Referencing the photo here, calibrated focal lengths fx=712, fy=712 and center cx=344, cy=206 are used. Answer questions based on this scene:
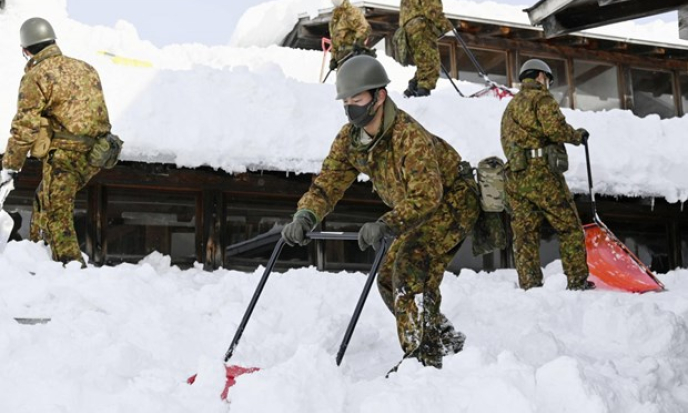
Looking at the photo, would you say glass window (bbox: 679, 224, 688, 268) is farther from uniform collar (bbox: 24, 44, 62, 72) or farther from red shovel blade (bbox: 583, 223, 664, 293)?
uniform collar (bbox: 24, 44, 62, 72)

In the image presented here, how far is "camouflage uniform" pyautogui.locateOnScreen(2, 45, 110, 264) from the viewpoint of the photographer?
571 cm

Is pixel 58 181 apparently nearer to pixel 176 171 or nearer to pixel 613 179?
pixel 176 171

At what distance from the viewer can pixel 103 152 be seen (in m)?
5.97

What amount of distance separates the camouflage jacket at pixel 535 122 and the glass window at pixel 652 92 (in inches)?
384

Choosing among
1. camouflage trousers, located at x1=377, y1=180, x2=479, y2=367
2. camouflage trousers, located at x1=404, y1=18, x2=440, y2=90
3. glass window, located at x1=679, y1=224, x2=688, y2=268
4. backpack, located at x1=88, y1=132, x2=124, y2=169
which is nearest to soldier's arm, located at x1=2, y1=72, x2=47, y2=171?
backpack, located at x1=88, y1=132, x2=124, y2=169

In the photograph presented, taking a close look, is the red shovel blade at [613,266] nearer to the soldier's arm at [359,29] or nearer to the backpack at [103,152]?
the soldier's arm at [359,29]

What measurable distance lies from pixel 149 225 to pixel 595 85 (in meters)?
10.7

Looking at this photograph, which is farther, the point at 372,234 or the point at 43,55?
the point at 43,55

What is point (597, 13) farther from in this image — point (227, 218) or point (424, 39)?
point (227, 218)

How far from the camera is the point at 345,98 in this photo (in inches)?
150

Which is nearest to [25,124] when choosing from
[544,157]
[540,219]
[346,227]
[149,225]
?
[149,225]

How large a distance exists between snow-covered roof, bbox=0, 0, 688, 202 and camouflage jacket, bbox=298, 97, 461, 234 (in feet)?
11.8

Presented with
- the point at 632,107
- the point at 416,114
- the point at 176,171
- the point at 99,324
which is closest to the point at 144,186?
the point at 176,171

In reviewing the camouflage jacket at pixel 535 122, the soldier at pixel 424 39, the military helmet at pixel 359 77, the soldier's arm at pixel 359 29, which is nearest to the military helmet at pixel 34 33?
the military helmet at pixel 359 77
